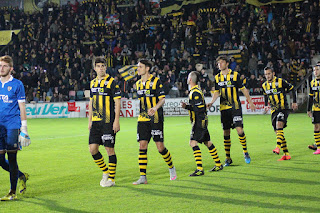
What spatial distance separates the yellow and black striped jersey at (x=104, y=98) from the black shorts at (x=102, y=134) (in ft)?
0.39

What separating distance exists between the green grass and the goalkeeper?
0.55 metres

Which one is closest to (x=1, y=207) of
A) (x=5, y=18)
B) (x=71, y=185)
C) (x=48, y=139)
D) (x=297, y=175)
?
(x=71, y=185)

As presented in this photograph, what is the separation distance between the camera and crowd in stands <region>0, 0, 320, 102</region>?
29.1 m

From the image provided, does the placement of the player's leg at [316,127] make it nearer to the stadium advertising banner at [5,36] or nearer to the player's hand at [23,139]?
the player's hand at [23,139]

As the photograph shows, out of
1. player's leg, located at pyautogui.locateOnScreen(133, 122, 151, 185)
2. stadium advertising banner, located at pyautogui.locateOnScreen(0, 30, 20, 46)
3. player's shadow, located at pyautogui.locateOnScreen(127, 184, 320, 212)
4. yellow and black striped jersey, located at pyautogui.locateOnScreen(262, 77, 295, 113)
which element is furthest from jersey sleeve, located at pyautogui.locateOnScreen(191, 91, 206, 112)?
stadium advertising banner, located at pyautogui.locateOnScreen(0, 30, 20, 46)

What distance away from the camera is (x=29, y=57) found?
38.4 metres

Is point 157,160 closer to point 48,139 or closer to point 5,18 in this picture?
point 48,139

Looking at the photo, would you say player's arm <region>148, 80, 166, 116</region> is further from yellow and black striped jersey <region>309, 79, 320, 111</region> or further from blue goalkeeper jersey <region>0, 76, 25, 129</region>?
yellow and black striped jersey <region>309, 79, 320, 111</region>

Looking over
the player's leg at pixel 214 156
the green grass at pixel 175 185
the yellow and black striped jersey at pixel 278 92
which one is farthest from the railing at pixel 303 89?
the player's leg at pixel 214 156

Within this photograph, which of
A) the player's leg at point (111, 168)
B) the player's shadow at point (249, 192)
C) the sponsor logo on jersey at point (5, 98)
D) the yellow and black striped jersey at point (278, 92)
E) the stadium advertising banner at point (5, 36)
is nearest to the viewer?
the player's shadow at point (249, 192)

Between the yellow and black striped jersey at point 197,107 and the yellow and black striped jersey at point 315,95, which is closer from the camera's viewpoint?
the yellow and black striped jersey at point 197,107

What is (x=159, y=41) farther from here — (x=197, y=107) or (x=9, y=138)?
(x=9, y=138)

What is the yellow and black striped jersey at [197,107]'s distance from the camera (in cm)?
935

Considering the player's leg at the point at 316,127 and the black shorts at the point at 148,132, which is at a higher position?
the black shorts at the point at 148,132
